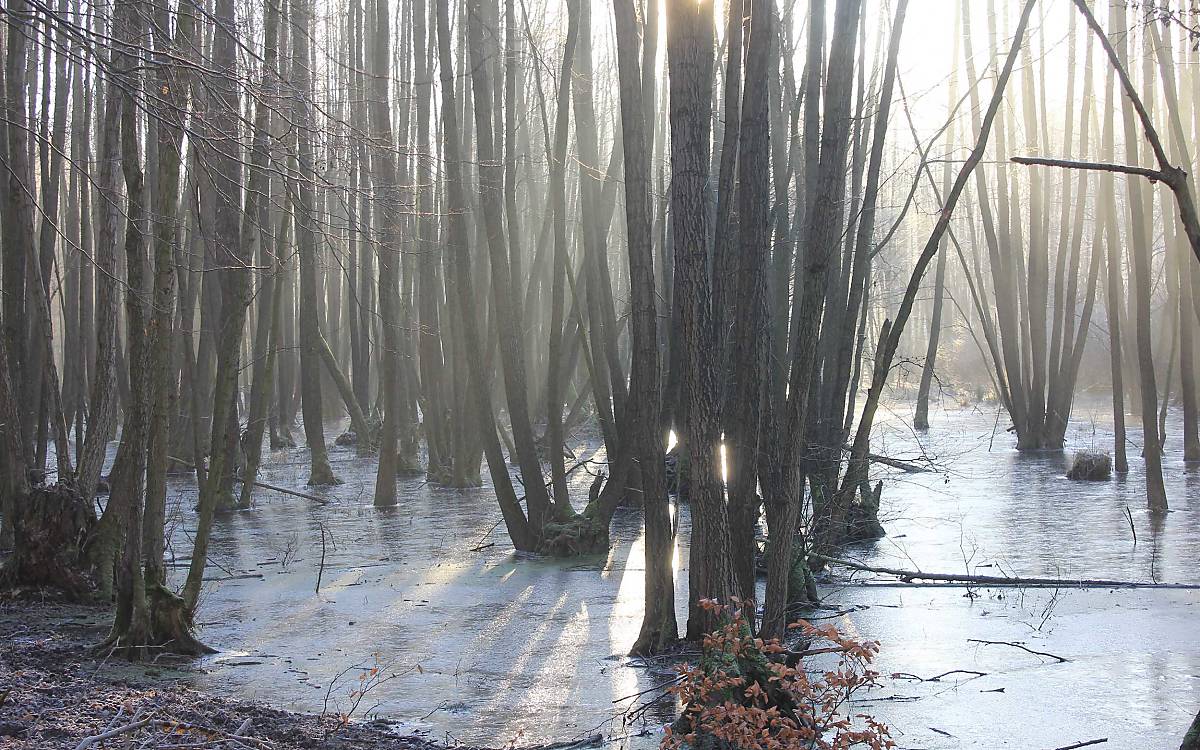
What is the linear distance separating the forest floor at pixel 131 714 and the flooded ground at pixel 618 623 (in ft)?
1.05

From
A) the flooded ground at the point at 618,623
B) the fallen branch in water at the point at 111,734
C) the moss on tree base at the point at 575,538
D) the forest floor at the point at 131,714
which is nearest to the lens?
the fallen branch in water at the point at 111,734

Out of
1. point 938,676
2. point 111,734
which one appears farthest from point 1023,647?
point 111,734

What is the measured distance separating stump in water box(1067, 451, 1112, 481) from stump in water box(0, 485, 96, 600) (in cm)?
1099

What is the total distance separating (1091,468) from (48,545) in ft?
37.3

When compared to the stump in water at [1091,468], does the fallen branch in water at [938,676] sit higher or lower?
lower

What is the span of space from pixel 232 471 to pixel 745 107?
978 centimetres

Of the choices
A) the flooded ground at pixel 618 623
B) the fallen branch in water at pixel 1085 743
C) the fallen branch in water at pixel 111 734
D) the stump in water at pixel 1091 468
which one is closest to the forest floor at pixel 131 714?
the fallen branch in water at pixel 111 734

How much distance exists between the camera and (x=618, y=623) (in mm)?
6719

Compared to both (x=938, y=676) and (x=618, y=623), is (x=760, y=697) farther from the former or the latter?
(x=618, y=623)

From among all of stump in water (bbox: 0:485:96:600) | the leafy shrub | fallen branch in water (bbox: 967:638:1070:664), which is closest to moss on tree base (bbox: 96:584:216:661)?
stump in water (bbox: 0:485:96:600)

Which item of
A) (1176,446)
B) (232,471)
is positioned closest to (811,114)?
(232,471)

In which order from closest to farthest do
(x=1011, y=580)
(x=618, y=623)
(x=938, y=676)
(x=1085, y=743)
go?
(x=1085, y=743), (x=938, y=676), (x=618, y=623), (x=1011, y=580)

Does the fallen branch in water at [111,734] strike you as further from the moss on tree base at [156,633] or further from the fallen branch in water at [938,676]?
the fallen branch in water at [938,676]

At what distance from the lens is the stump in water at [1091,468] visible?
1350 centimetres
